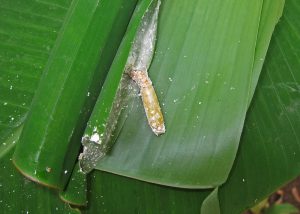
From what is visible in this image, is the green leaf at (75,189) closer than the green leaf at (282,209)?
Yes

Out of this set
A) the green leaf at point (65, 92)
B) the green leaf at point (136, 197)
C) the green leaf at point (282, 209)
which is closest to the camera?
the green leaf at point (65, 92)

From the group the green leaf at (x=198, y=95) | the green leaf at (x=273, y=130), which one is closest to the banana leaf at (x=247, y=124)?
the green leaf at (x=273, y=130)

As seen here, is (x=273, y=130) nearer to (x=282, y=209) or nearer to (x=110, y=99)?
(x=110, y=99)

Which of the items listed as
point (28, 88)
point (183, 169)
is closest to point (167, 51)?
point (183, 169)

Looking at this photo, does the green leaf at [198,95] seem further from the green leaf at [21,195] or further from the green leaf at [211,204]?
the green leaf at [21,195]

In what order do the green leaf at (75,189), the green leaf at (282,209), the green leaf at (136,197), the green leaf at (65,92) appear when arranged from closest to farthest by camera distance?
the green leaf at (65,92), the green leaf at (75,189), the green leaf at (136,197), the green leaf at (282,209)

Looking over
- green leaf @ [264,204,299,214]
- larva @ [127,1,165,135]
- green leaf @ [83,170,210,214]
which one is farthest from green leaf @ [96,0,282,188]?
green leaf @ [264,204,299,214]
